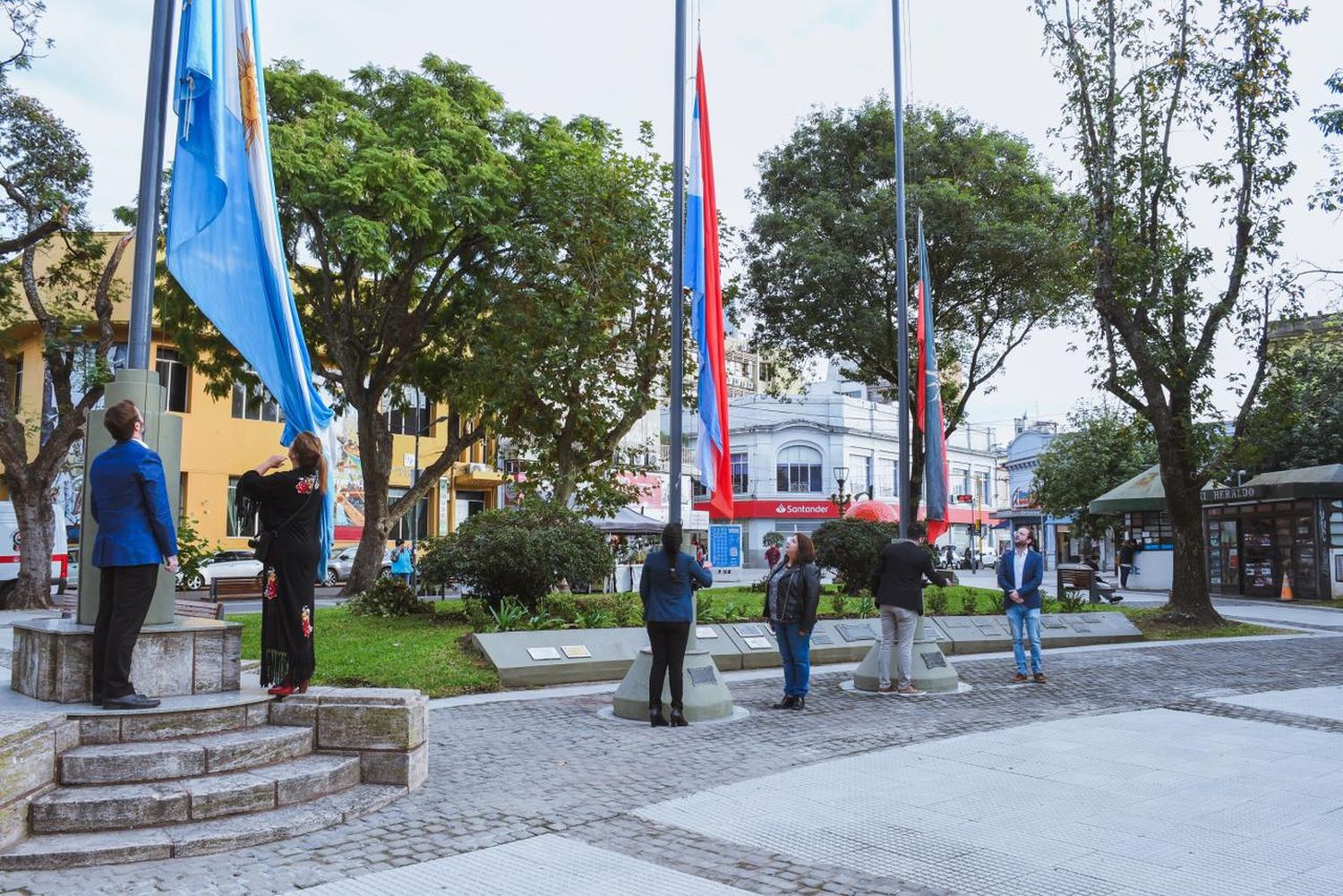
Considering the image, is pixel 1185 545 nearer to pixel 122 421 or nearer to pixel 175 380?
pixel 122 421

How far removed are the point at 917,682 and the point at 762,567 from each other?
49.5 metres

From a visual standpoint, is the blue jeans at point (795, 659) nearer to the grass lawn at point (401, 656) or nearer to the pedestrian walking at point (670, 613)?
the pedestrian walking at point (670, 613)

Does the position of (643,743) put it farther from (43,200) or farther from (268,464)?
(43,200)

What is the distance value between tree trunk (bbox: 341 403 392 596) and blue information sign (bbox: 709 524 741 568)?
12.1 m

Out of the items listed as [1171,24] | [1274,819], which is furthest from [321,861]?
[1171,24]

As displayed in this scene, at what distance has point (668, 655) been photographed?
898 centimetres

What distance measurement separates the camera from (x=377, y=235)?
1892cm

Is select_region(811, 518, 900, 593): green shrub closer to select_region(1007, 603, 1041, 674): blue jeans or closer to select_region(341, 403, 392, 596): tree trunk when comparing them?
select_region(1007, 603, 1041, 674): blue jeans

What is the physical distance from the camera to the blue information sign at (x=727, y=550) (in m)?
32.0

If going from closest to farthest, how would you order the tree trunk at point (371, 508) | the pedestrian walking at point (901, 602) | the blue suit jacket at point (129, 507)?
the blue suit jacket at point (129, 507) < the pedestrian walking at point (901, 602) < the tree trunk at point (371, 508)

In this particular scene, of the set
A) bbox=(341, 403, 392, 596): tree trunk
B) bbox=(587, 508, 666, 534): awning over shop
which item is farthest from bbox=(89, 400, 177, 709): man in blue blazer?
bbox=(587, 508, 666, 534): awning over shop

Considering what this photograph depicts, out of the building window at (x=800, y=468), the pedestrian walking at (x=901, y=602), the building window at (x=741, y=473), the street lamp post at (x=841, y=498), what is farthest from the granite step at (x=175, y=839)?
the building window at (x=800, y=468)

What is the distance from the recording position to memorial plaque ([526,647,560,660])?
458 inches

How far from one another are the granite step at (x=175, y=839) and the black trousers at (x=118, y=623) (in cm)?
93
